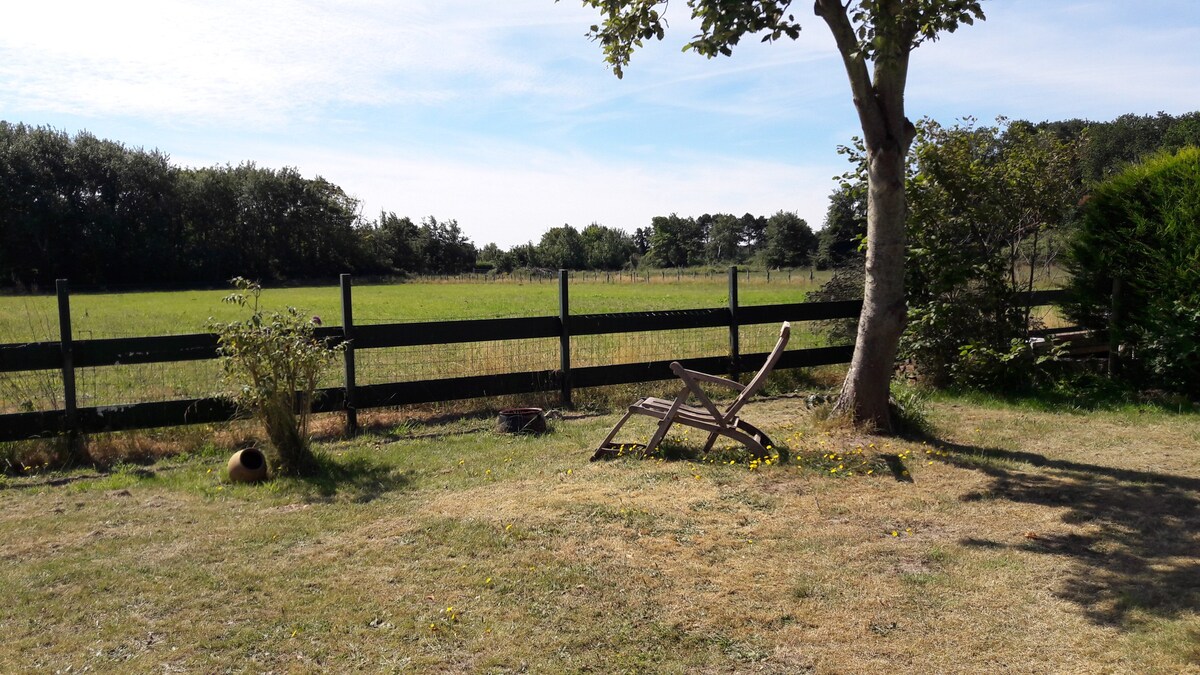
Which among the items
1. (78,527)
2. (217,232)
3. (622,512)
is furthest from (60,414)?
(217,232)

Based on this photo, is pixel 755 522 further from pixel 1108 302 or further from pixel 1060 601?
pixel 1108 302

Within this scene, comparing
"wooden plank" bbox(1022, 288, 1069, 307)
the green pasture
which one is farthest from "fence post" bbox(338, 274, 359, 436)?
the green pasture

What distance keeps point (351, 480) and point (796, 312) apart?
6.86m

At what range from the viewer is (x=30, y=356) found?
745 cm

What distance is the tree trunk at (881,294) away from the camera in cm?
767

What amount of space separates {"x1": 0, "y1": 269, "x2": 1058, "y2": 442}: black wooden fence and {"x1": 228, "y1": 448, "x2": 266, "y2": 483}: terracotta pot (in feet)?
4.69

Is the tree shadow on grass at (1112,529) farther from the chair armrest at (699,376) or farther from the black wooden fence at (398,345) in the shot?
the black wooden fence at (398,345)

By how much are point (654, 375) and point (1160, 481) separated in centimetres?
564

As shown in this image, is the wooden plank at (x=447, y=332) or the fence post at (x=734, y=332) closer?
the wooden plank at (x=447, y=332)

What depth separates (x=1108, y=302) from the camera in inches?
413

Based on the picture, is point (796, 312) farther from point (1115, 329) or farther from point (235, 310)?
point (235, 310)

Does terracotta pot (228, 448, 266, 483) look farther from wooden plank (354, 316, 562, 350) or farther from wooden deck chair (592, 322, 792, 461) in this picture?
wooden deck chair (592, 322, 792, 461)

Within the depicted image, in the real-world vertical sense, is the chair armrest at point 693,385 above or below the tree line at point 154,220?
below

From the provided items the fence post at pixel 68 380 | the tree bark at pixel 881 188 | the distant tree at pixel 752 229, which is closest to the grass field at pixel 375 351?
the fence post at pixel 68 380
